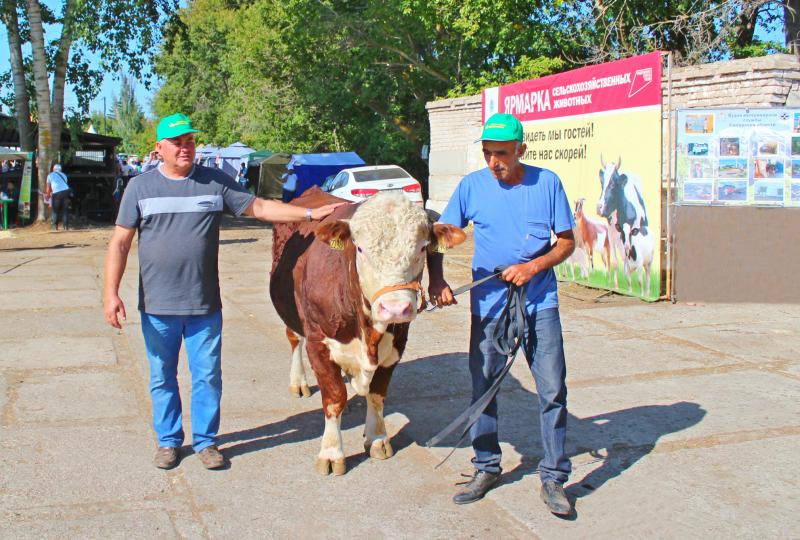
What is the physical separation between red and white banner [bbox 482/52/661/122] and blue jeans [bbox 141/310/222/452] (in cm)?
647

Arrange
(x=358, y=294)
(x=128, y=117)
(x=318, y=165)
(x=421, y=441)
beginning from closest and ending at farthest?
(x=358, y=294) → (x=421, y=441) → (x=318, y=165) → (x=128, y=117)

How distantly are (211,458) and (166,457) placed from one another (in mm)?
267

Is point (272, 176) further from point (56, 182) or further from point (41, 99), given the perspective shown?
point (56, 182)

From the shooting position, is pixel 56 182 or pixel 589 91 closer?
pixel 589 91

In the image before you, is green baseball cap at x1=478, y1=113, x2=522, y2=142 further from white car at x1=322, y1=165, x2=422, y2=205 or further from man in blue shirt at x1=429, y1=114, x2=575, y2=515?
white car at x1=322, y1=165, x2=422, y2=205

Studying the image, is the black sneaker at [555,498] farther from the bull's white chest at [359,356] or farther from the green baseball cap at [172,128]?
the green baseball cap at [172,128]

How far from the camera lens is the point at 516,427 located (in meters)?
5.79

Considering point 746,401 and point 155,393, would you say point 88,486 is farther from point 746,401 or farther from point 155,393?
point 746,401

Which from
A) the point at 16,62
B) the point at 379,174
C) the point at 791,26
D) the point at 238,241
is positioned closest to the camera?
the point at 238,241

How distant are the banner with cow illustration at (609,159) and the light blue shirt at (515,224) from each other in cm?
569

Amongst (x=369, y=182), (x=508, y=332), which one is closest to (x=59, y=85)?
(x=369, y=182)

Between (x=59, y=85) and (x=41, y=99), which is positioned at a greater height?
(x=59, y=85)

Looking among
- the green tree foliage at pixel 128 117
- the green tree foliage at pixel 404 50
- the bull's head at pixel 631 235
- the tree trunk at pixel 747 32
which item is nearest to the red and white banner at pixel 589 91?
the bull's head at pixel 631 235

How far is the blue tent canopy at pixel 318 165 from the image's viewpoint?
3092cm
